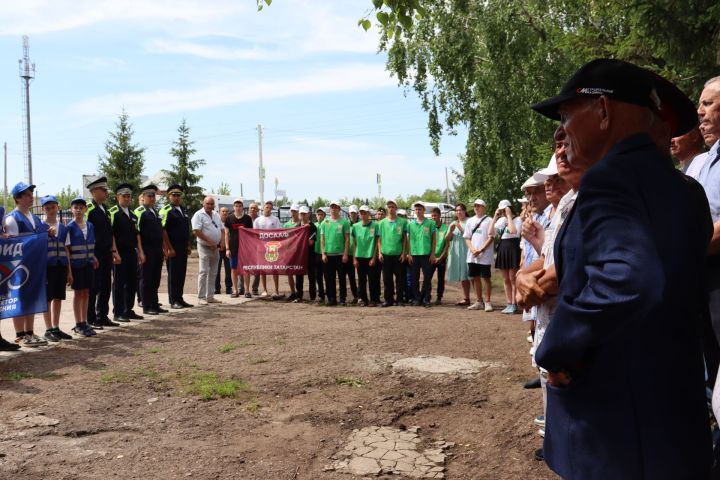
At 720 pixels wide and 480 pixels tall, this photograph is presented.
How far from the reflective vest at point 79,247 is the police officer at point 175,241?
2.90 meters

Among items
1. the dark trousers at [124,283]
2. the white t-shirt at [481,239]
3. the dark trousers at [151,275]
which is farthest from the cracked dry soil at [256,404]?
the white t-shirt at [481,239]

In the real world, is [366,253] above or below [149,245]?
below

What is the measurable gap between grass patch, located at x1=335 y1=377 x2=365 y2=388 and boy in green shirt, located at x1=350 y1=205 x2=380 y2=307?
672 centimetres

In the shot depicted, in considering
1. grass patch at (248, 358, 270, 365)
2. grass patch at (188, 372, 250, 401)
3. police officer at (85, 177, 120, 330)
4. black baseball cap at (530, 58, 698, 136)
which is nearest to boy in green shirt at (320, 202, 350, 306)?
police officer at (85, 177, 120, 330)

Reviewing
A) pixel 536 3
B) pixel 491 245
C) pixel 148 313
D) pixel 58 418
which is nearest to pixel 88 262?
pixel 148 313

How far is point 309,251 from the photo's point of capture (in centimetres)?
1446

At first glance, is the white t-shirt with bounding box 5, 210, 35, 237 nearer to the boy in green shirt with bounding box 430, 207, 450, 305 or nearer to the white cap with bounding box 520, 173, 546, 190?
the white cap with bounding box 520, 173, 546, 190

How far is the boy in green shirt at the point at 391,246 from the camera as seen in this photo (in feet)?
43.5

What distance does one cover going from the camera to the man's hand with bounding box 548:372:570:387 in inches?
75.3

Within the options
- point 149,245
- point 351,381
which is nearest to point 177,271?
point 149,245

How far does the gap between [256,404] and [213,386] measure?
2.31 feet

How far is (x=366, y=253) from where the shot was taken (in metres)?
13.6

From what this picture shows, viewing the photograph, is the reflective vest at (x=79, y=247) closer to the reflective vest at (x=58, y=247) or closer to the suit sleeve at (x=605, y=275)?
the reflective vest at (x=58, y=247)

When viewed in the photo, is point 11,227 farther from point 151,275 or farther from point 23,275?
point 151,275
